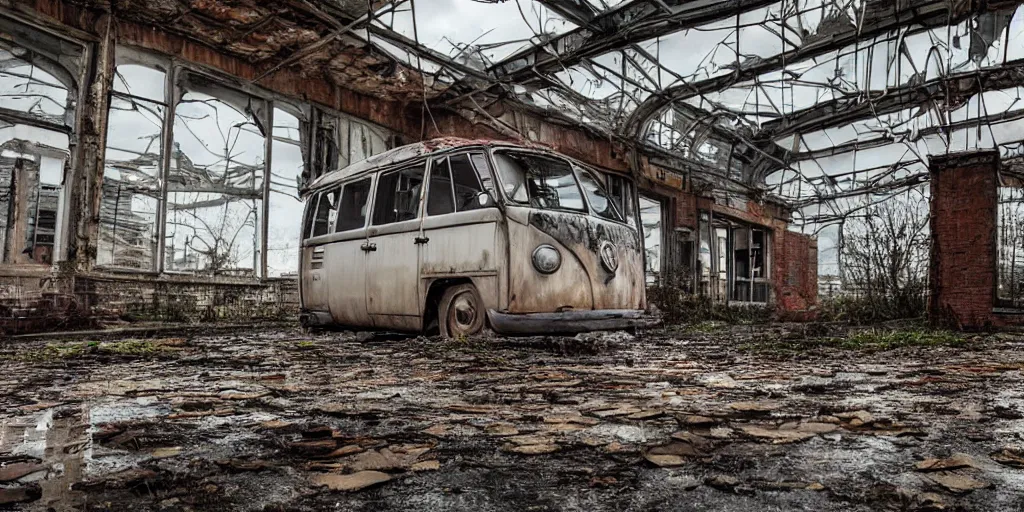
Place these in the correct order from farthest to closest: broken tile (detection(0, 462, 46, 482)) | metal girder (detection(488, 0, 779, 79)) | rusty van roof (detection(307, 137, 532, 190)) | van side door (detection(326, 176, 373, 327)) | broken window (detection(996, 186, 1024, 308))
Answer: metal girder (detection(488, 0, 779, 79))
broken window (detection(996, 186, 1024, 308))
van side door (detection(326, 176, 373, 327))
rusty van roof (detection(307, 137, 532, 190))
broken tile (detection(0, 462, 46, 482))

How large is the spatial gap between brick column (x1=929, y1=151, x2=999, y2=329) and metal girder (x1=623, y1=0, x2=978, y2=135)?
1937 millimetres

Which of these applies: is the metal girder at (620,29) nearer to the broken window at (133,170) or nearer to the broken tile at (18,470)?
the broken window at (133,170)

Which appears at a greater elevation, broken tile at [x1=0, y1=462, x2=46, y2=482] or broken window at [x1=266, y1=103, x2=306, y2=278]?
broken window at [x1=266, y1=103, x2=306, y2=278]

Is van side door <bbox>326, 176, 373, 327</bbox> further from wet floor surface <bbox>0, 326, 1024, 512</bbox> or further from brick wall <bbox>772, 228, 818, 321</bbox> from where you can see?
brick wall <bbox>772, 228, 818, 321</bbox>

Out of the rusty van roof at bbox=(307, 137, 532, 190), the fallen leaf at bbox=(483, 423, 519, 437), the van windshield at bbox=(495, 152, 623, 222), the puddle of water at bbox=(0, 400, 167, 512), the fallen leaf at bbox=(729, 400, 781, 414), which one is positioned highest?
the rusty van roof at bbox=(307, 137, 532, 190)

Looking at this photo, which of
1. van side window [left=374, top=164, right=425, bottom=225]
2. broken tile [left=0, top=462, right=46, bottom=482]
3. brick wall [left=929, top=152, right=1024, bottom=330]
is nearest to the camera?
broken tile [left=0, top=462, right=46, bottom=482]

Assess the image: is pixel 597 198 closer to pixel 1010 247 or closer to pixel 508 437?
pixel 508 437

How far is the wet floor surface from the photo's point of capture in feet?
4.99

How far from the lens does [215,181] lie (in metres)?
9.77

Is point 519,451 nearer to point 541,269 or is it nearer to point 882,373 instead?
point 882,373

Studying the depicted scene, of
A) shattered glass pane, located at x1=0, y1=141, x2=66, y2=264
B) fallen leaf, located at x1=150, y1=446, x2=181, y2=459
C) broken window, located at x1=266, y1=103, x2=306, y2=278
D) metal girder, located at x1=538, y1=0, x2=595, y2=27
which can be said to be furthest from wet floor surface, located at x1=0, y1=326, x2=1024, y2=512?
metal girder, located at x1=538, y1=0, x2=595, y2=27

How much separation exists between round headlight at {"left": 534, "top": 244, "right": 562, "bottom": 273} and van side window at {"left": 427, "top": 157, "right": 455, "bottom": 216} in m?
1.04

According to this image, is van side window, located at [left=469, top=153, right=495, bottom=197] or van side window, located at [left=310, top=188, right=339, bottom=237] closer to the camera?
van side window, located at [left=469, top=153, right=495, bottom=197]

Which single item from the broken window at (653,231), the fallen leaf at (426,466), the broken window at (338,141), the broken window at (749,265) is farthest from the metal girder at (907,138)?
the fallen leaf at (426,466)
